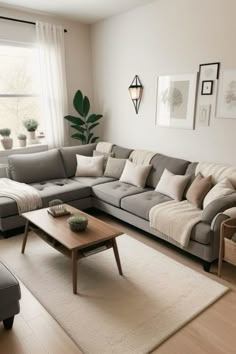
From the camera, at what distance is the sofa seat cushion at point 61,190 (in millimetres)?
3491

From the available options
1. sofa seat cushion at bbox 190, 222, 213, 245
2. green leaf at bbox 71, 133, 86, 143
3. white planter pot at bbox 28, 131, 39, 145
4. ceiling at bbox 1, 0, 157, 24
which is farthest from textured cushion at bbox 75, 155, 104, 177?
ceiling at bbox 1, 0, 157, 24

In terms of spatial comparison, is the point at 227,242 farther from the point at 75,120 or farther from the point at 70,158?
the point at 75,120

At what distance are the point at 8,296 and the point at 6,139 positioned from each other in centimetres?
285

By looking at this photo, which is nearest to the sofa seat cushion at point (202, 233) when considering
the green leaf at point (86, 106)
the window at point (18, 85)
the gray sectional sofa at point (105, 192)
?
the gray sectional sofa at point (105, 192)

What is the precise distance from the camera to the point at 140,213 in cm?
312

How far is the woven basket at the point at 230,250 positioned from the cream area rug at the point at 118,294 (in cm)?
23

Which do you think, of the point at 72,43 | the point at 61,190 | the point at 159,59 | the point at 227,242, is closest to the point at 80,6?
the point at 72,43

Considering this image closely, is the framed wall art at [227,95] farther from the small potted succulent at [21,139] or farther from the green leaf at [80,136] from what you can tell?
the small potted succulent at [21,139]

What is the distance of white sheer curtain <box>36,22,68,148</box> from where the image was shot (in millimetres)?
4223

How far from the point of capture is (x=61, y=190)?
3605mm

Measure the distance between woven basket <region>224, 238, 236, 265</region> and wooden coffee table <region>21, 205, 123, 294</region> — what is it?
91 centimetres

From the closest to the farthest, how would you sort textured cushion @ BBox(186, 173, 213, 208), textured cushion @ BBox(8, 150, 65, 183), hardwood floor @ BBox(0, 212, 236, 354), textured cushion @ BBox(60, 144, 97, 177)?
1. hardwood floor @ BBox(0, 212, 236, 354)
2. textured cushion @ BBox(186, 173, 213, 208)
3. textured cushion @ BBox(8, 150, 65, 183)
4. textured cushion @ BBox(60, 144, 97, 177)

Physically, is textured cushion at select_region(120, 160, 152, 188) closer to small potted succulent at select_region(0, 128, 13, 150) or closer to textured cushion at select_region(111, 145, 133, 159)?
textured cushion at select_region(111, 145, 133, 159)

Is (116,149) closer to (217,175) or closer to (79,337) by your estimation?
(217,175)
